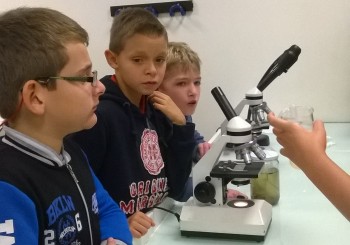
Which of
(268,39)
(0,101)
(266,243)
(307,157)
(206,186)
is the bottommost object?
(266,243)

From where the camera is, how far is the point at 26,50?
848mm

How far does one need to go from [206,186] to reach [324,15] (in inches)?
58.6

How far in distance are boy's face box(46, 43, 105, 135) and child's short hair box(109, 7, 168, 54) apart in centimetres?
44

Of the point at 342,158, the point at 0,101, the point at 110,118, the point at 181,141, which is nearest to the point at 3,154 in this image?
the point at 0,101

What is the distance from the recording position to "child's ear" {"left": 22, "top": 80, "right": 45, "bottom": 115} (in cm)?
84

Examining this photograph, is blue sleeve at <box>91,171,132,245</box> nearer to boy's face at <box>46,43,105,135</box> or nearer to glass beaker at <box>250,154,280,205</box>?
boy's face at <box>46,43,105,135</box>

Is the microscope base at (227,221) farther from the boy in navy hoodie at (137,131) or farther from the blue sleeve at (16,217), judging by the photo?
the blue sleeve at (16,217)

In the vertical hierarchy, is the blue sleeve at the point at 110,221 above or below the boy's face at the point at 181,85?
below

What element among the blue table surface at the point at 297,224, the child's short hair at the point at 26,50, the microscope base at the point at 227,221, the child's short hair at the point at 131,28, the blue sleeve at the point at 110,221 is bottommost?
the blue table surface at the point at 297,224

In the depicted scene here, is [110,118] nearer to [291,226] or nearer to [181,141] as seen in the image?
[181,141]

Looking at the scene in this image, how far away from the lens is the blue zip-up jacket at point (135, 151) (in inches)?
50.4

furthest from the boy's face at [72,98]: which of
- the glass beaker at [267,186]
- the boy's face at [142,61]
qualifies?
the glass beaker at [267,186]

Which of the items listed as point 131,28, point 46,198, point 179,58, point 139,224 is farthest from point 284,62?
point 46,198

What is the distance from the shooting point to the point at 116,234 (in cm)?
103
